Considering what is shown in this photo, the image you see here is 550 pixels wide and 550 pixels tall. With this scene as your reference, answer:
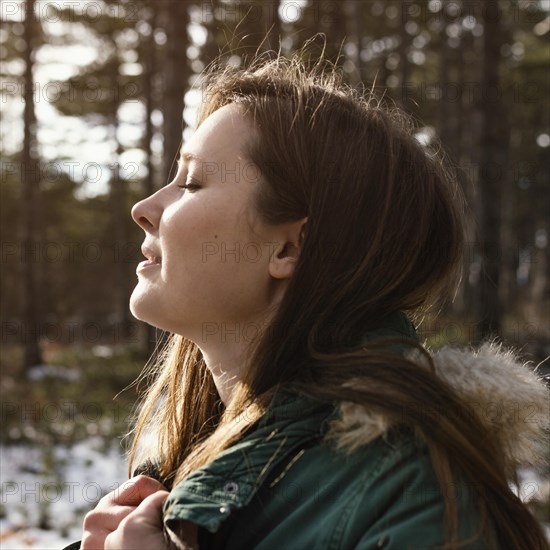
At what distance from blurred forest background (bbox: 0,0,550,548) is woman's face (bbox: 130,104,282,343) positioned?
0.92m

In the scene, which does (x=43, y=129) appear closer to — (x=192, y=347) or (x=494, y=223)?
(x=494, y=223)

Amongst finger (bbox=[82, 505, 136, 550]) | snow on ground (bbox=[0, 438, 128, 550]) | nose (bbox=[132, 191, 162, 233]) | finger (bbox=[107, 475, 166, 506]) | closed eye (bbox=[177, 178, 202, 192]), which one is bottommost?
snow on ground (bbox=[0, 438, 128, 550])

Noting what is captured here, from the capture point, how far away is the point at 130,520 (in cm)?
170

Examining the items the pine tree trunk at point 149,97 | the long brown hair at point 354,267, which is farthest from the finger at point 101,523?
the pine tree trunk at point 149,97

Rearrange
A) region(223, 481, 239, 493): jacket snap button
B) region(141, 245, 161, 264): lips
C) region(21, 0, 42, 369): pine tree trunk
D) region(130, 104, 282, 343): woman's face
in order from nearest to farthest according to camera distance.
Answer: region(223, 481, 239, 493): jacket snap button → region(130, 104, 282, 343): woman's face → region(141, 245, 161, 264): lips → region(21, 0, 42, 369): pine tree trunk

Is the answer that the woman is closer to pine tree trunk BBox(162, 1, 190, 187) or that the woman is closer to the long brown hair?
the long brown hair

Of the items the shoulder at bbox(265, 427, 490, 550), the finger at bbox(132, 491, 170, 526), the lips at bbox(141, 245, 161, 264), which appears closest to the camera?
the shoulder at bbox(265, 427, 490, 550)

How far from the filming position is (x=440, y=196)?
6.63 ft

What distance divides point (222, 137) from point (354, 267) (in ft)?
1.74

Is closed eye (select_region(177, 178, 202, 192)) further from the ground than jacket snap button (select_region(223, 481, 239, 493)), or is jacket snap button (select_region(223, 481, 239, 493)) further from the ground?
closed eye (select_region(177, 178, 202, 192))

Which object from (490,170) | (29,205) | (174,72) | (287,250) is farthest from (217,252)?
(29,205)

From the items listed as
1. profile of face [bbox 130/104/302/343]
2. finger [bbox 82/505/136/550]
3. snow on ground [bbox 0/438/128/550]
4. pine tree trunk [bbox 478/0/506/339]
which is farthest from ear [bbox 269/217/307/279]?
pine tree trunk [bbox 478/0/506/339]

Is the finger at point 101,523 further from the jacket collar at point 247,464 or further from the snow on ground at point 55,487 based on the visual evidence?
the snow on ground at point 55,487

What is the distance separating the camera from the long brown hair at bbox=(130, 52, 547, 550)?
1.59 metres
